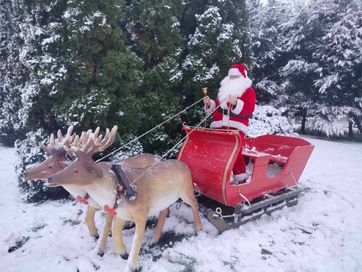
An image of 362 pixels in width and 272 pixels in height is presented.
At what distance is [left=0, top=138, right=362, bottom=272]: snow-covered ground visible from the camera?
352 cm

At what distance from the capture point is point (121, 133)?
5277 millimetres

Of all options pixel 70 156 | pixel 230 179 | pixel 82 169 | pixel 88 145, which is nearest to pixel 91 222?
pixel 70 156

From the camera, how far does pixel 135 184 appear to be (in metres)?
3.49

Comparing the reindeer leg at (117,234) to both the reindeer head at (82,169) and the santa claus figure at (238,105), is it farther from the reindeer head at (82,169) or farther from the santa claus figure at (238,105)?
the santa claus figure at (238,105)

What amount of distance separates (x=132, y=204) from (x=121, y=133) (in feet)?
7.07

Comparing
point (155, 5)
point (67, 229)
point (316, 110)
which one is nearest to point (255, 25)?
point (316, 110)

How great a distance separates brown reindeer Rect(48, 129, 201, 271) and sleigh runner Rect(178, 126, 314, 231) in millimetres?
341

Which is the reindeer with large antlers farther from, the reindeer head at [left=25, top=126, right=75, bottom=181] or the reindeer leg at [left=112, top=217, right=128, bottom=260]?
the reindeer leg at [left=112, top=217, right=128, bottom=260]

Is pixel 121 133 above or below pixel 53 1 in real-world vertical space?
below

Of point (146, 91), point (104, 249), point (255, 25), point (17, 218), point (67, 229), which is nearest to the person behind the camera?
point (104, 249)

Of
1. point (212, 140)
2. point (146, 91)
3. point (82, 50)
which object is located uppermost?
point (82, 50)

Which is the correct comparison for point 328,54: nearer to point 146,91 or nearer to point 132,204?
point 146,91

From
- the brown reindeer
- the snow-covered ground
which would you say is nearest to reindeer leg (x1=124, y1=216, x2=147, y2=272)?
the brown reindeer

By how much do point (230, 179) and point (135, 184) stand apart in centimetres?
150
